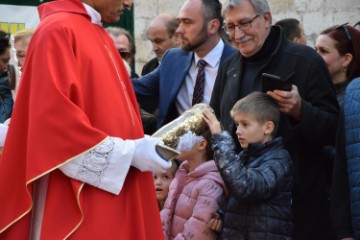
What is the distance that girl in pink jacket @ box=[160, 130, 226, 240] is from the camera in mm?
4551

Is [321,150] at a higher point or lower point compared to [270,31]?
lower

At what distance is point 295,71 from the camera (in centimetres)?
449

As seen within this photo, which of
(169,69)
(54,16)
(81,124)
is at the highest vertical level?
(54,16)

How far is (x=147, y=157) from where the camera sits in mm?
3287

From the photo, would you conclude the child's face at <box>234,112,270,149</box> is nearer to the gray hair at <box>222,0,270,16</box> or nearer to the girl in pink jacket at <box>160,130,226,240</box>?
the girl in pink jacket at <box>160,130,226,240</box>

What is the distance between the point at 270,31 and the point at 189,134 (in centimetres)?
95

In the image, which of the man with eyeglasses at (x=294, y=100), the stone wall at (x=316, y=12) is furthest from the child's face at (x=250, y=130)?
the stone wall at (x=316, y=12)

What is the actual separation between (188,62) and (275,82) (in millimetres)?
1400

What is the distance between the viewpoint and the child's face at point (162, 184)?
5410mm

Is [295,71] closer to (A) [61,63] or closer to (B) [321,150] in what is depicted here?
(B) [321,150]

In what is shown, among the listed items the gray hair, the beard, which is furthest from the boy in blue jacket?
the beard

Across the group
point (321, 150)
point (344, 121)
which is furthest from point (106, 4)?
point (321, 150)

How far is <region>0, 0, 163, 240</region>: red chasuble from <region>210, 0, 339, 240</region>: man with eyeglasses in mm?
1063

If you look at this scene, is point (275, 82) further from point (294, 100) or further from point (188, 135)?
point (188, 135)
